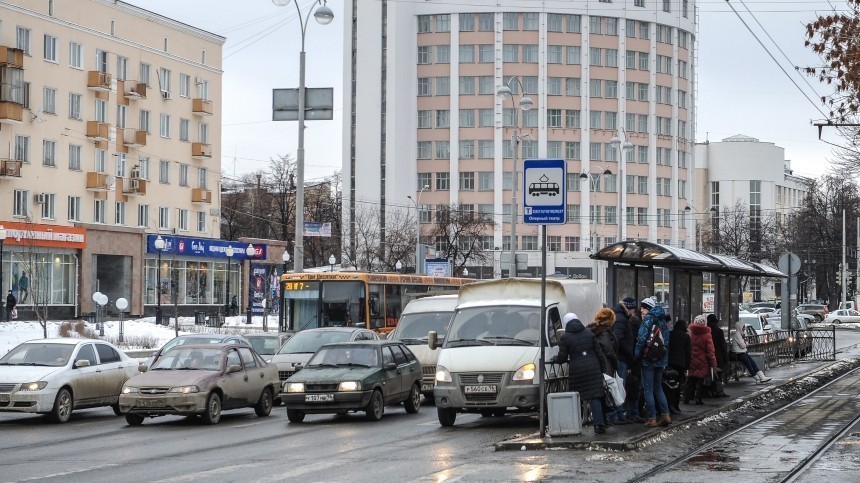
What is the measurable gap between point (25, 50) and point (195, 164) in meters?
17.7

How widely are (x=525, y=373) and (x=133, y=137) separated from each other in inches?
2193

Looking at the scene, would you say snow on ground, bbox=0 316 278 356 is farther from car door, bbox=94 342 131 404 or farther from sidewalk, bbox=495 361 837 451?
sidewalk, bbox=495 361 837 451

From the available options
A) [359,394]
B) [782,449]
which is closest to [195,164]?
[359,394]

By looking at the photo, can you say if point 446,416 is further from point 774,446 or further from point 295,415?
point 774,446

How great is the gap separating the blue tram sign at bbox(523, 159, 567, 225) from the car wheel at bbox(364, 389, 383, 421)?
6.71 metres

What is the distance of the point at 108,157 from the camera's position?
70812 mm

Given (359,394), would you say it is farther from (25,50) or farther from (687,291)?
(25,50)

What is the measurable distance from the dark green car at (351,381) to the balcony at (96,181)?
47.6m

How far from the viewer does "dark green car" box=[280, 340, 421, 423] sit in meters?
22.3

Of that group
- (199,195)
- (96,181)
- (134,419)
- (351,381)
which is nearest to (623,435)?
(351,381)

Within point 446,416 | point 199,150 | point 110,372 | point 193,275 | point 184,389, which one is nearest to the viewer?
point 446,416

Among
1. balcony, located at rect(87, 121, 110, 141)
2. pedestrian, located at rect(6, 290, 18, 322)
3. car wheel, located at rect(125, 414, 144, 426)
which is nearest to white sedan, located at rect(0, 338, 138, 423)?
car wheel, located at rect(125, 414, 144, 426)

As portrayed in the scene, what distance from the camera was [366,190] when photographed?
375ft

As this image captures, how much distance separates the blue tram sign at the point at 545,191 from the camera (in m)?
17.0
